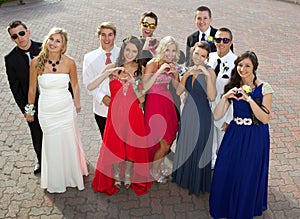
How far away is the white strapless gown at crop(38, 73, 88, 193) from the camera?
4348mm

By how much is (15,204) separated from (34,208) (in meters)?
0.29

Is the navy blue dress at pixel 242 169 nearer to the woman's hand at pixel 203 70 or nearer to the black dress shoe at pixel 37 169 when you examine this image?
the woman's hand at pixel 203 70

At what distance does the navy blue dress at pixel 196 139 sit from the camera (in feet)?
14.4

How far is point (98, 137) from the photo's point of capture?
6.25 m

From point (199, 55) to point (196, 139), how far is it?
1086mm

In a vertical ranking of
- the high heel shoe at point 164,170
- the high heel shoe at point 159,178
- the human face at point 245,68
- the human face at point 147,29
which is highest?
the human face at point 147,29

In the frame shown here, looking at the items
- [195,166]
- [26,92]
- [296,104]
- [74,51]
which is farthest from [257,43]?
[26,92]

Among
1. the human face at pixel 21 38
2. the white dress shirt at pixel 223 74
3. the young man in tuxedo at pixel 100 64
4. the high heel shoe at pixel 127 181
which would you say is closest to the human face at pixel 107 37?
the young man in tuxedo at pixel 100 64

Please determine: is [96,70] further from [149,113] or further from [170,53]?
[170,53]

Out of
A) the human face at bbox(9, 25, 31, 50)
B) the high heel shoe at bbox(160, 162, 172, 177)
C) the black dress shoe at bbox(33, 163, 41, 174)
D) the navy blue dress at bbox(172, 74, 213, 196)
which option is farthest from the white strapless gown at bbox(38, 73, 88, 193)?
the navy blue dress at bbox(172, 74, 213, 196)

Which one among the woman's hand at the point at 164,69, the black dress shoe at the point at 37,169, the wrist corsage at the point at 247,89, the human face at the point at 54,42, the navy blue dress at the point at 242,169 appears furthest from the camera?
the black dress shoe at the point at 37,169

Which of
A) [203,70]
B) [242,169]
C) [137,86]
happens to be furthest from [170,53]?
[242,169]

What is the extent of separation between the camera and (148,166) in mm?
4809

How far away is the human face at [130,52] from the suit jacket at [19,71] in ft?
3.99
